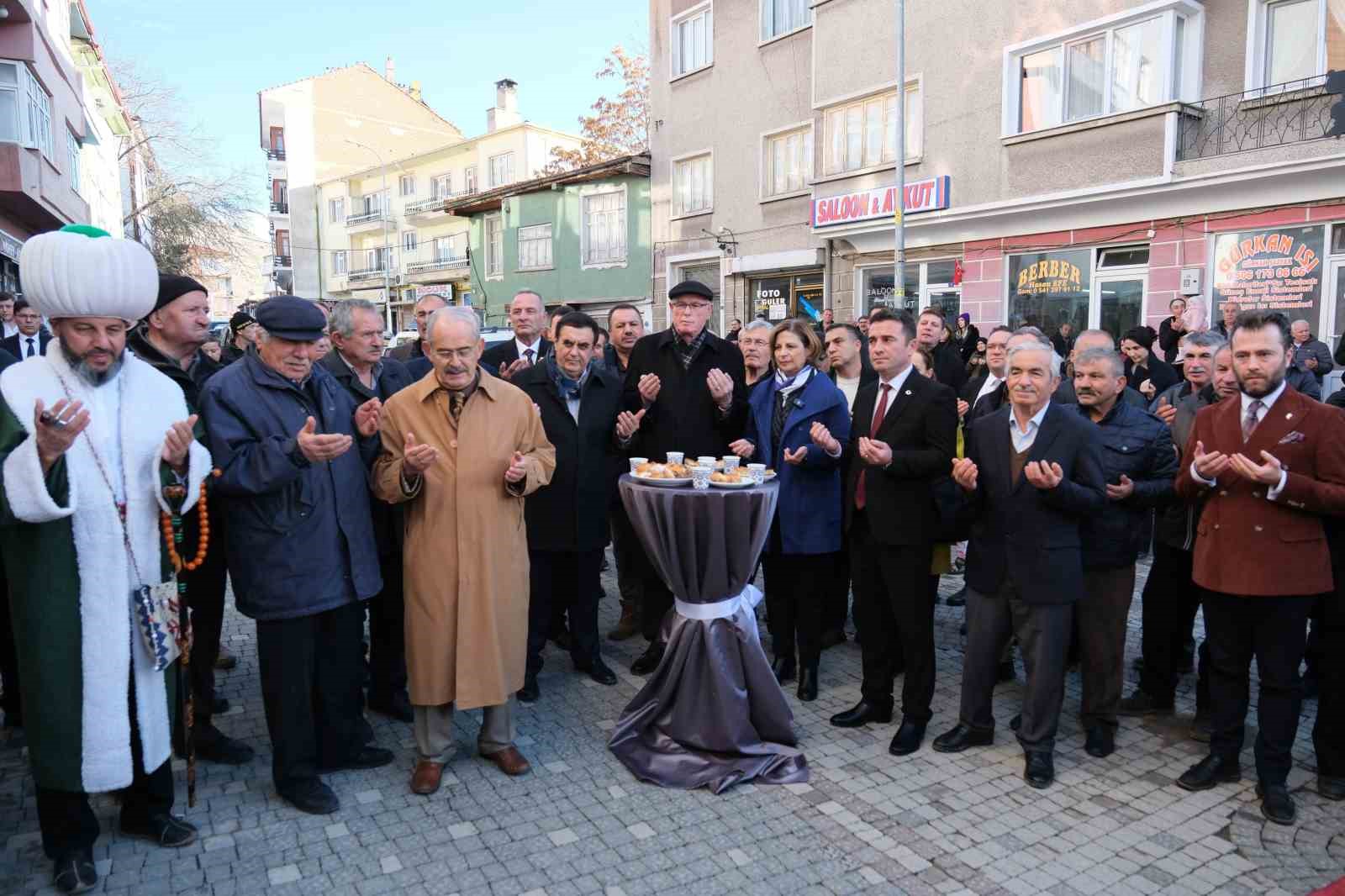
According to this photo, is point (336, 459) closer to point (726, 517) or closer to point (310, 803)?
point (310, 803)

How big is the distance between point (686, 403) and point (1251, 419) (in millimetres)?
2873

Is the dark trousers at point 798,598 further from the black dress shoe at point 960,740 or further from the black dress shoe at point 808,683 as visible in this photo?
the black dress shoe at point 960,740

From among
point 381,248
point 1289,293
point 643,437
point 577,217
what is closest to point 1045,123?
point 1289,293

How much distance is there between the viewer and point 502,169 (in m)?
37.2

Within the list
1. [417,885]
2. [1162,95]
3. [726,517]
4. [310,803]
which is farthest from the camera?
[1162,95]

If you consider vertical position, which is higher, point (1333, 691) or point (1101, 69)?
point (1101, 69)

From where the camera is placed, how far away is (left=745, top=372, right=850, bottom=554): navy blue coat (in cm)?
480

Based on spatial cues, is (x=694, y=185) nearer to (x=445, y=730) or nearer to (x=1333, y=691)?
(x=445, y=730)

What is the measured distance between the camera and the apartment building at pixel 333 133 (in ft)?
156

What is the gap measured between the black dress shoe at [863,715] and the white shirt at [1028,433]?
61.4 inches

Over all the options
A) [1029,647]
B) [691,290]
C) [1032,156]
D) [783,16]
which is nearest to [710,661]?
[1029,647]

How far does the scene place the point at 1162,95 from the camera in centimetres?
1234

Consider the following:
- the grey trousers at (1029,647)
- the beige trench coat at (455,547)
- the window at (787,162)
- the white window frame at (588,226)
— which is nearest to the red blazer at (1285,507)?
the grey trousers at (1029,647)

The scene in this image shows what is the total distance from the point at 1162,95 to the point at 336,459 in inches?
516
